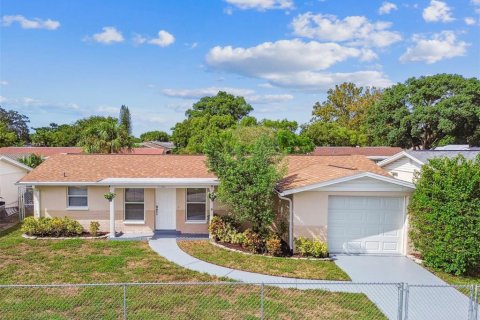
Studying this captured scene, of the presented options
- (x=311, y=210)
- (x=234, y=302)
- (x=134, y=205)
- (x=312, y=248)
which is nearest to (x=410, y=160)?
(x=311, y=210)

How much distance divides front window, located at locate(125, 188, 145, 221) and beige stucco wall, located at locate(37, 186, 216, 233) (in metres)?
0.22

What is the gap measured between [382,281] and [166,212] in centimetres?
974

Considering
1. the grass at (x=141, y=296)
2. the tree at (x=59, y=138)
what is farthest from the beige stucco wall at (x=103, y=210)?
the tree at (x=59, y=138)

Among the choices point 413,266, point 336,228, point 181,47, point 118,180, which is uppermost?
point 181,47

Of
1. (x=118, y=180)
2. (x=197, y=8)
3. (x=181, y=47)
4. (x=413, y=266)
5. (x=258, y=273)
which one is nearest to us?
(x=258, y=273)

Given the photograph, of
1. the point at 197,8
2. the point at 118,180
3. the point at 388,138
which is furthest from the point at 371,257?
the point at 388,138

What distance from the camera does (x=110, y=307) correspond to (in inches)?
338

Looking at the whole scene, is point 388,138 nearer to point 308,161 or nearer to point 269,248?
point 308,161

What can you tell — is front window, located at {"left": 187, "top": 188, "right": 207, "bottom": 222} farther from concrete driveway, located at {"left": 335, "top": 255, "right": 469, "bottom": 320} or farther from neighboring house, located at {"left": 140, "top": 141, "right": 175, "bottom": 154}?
neighboring house, located at {"left": 140, "top": 141, "right": 175, "bottom": 154}

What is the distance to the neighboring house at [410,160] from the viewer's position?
19.4 m

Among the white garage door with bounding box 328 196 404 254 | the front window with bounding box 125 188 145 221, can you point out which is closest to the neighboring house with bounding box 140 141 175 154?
the front window with bounding box 125 188 145 221

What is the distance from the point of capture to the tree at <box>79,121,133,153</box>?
2761 centimetres

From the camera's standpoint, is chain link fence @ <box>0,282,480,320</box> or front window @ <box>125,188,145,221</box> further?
front window @ <box>125,188,145,221</box>

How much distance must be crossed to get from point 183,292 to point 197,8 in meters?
15.3
